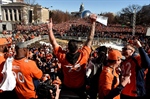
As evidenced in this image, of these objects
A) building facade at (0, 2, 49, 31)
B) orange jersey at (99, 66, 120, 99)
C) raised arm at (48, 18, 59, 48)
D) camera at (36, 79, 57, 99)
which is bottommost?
camera at (36, 79, 57, 99)

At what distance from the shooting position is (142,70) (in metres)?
3.64

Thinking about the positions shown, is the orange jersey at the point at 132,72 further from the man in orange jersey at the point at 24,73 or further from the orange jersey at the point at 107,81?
the man in orange jersey at the point at 24,73

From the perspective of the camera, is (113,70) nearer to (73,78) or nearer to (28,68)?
(73,78)

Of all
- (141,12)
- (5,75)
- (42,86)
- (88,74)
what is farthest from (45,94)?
(141,12)

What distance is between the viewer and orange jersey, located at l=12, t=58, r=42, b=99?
3236mm

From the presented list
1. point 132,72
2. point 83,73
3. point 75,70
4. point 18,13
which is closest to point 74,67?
point 75,70

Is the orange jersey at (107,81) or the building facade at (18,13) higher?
the building facade at (18,13)

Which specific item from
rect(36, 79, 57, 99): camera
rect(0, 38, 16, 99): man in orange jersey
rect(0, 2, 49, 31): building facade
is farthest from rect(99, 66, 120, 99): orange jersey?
rect(0, 2, 49, 31): building facade

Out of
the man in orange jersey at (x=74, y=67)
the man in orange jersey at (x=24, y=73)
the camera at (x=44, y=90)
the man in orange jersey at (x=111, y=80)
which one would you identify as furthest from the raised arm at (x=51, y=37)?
the man in orange jersey at (x=111, y=80)

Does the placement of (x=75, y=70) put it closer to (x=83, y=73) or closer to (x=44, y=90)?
(x=83, y=73)

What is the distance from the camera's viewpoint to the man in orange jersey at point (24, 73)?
10.6ft

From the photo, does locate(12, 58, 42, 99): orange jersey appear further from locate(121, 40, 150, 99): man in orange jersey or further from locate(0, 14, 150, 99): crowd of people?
locate(121, 40, 150, 99): man in orange jersey

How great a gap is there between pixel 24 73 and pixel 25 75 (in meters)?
0.03

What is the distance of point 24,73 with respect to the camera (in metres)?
3.25
